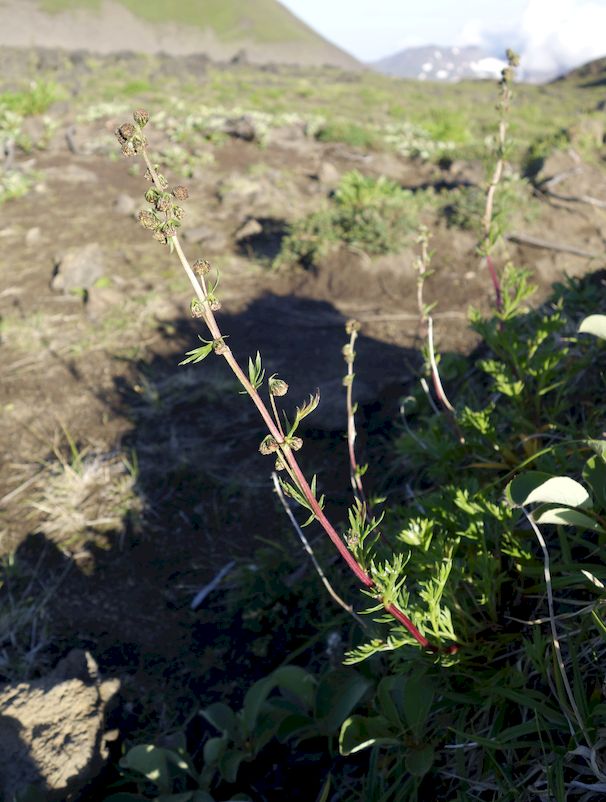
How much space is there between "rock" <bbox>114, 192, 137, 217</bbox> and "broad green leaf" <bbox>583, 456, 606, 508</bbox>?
6974 millimetres

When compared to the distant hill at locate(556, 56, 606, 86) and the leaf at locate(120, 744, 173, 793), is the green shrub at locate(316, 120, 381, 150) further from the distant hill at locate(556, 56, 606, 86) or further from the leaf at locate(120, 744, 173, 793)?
the distant hill at locate(556, 56, 606, 86)

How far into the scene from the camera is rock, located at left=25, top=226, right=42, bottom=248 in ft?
22.7

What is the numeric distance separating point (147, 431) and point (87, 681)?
6.51 feet

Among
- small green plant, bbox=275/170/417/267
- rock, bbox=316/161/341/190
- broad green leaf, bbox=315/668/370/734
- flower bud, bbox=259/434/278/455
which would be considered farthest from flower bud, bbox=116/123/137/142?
rock, bbox=316/161/341/190

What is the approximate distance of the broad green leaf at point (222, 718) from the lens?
2002mm

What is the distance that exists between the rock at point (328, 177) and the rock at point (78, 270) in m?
3.29

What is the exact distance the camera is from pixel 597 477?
1.54 m

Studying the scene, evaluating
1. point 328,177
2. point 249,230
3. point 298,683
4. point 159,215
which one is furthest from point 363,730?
point 328,177

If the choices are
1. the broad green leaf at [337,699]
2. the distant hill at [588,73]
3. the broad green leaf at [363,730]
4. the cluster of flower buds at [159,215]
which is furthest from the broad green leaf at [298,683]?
the distant hill at [588,73]

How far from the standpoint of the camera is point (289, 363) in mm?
4562

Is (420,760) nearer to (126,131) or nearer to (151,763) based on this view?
(151,763)

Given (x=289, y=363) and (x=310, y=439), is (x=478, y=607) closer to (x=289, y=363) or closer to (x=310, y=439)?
(x=310, y=439)

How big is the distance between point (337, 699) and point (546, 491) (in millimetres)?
952

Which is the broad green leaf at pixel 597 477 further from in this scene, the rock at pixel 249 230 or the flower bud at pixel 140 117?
the rock at pixel 249 230
